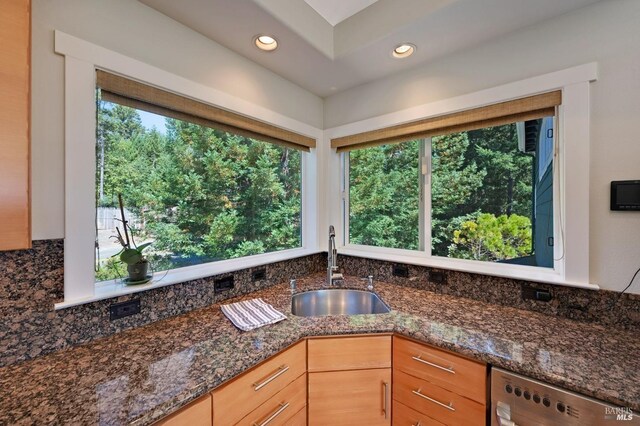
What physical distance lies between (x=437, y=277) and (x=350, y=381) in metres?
0.88

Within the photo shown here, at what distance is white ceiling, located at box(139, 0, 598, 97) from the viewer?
4.06ft

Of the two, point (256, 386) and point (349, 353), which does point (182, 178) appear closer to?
point (256, 386)

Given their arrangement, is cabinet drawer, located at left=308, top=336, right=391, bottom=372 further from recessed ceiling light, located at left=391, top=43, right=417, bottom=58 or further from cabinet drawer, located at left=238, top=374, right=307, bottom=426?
recessed ceiling light, located at left=391, top=43, right=417, bottom=58

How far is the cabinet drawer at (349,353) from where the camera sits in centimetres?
122

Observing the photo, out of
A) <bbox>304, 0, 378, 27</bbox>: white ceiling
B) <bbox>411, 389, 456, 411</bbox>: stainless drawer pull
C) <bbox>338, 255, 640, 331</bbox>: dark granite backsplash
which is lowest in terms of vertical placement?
<bbox>411, 389, 456, 411</bbox>: stainless drawer pull

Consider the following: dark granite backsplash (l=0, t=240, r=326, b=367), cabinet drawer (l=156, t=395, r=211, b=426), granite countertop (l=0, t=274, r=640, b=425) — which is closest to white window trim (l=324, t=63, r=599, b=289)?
granite countertop (l=0, t=274, r=640, b=425)

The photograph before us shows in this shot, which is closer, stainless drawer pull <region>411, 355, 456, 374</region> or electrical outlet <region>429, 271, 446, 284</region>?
stainless drawer pull <region>411, 355, 456, 374</region>

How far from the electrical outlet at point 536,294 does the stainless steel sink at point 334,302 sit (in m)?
0.83

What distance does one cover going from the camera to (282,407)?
110 cm

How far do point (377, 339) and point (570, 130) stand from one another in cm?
143

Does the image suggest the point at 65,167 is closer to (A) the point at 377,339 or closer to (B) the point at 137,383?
(B) the point at 137,383

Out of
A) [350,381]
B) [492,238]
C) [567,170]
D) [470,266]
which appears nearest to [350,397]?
[350,381]

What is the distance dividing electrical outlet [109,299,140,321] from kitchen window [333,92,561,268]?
1622 millimetres

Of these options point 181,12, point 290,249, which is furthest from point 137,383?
point 181,12
